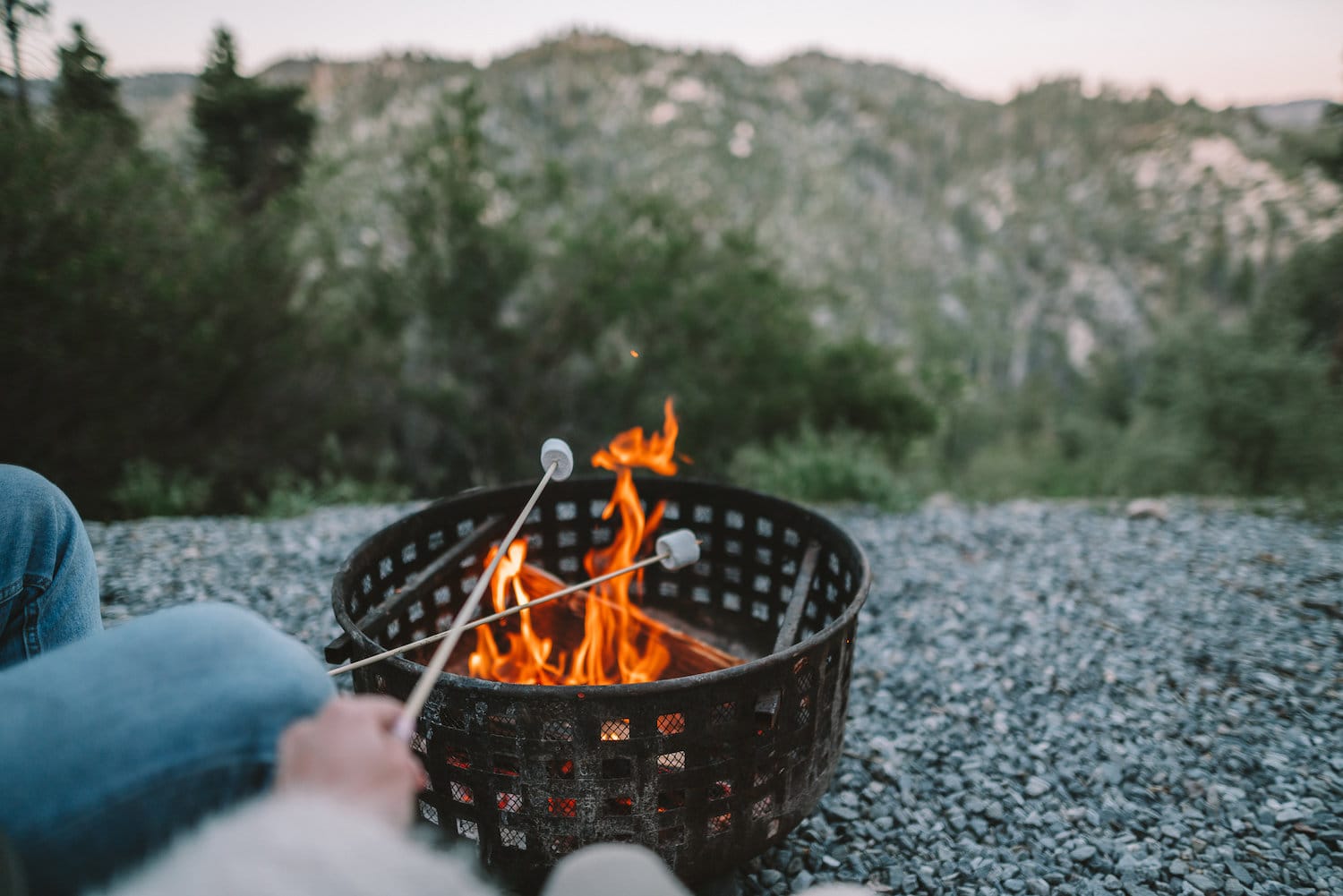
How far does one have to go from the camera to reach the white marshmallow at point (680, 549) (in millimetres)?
2129

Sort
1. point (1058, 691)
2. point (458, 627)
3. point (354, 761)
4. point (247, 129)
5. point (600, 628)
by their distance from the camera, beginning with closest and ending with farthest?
1. point (354, 761)
2. point (458, 627)
3. point (600, 628)
4. point (1058, 691)
5. point (247, 129)

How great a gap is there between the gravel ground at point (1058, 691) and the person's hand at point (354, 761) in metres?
1.63

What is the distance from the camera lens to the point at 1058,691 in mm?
2996

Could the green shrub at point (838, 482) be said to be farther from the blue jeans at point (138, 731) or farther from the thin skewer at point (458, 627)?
the blue jeans at point (138, 731)

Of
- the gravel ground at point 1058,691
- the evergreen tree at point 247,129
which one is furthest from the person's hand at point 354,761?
the evergreen tree at point 247,129

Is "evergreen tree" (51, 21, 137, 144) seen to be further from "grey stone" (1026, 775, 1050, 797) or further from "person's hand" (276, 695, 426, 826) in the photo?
"grey stone" (1026, 775, 1050, 797)

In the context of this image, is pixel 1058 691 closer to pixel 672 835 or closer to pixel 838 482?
pixel 672 835

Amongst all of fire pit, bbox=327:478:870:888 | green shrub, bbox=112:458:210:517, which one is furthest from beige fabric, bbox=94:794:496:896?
green shrub, bbox=112:458:210:517

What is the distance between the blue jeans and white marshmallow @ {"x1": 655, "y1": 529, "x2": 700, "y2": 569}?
4.10 feet

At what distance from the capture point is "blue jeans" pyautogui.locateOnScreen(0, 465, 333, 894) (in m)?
0.81

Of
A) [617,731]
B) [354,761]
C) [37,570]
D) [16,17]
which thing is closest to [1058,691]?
[617,731]

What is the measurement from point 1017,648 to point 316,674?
10.9ft

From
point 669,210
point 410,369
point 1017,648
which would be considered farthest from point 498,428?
point 1017,648

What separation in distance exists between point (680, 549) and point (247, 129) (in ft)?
48.3
